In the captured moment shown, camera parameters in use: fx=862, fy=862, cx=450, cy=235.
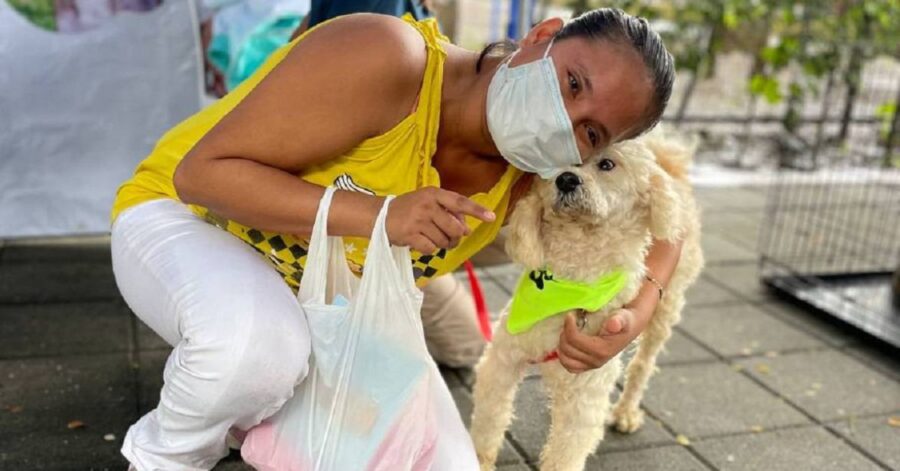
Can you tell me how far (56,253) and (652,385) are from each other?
2.99 metres

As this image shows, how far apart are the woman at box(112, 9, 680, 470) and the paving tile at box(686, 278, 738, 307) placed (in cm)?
264

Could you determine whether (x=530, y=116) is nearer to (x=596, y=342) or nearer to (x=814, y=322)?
(x=596, y=342)

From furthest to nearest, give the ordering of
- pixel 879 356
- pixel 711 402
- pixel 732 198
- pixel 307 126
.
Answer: pixel 732 198
pixel 879 356
pixel 711 402
pixel 307 126

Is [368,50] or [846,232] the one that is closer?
[368,50]

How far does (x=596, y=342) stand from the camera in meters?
2.36

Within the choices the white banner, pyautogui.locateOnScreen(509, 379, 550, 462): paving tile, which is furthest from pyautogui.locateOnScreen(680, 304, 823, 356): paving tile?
the white banner

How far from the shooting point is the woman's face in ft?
6.47

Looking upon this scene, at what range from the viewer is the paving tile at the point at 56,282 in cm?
384

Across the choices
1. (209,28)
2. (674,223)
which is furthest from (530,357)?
(209,28)

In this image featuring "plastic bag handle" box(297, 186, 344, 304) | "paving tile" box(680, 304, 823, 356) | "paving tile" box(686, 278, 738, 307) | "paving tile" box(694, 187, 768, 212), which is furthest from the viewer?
"paving tile" box(694, 187, 768, 212)

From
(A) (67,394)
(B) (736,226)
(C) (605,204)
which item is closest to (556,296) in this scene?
(C) (605,204)

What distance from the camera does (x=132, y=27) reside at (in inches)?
154

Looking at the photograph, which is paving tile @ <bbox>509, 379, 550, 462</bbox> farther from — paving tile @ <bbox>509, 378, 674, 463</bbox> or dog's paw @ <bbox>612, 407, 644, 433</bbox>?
dog's paw @ <bbox>612, 407, 644, 433</bbox>

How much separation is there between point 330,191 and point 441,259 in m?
0.54
